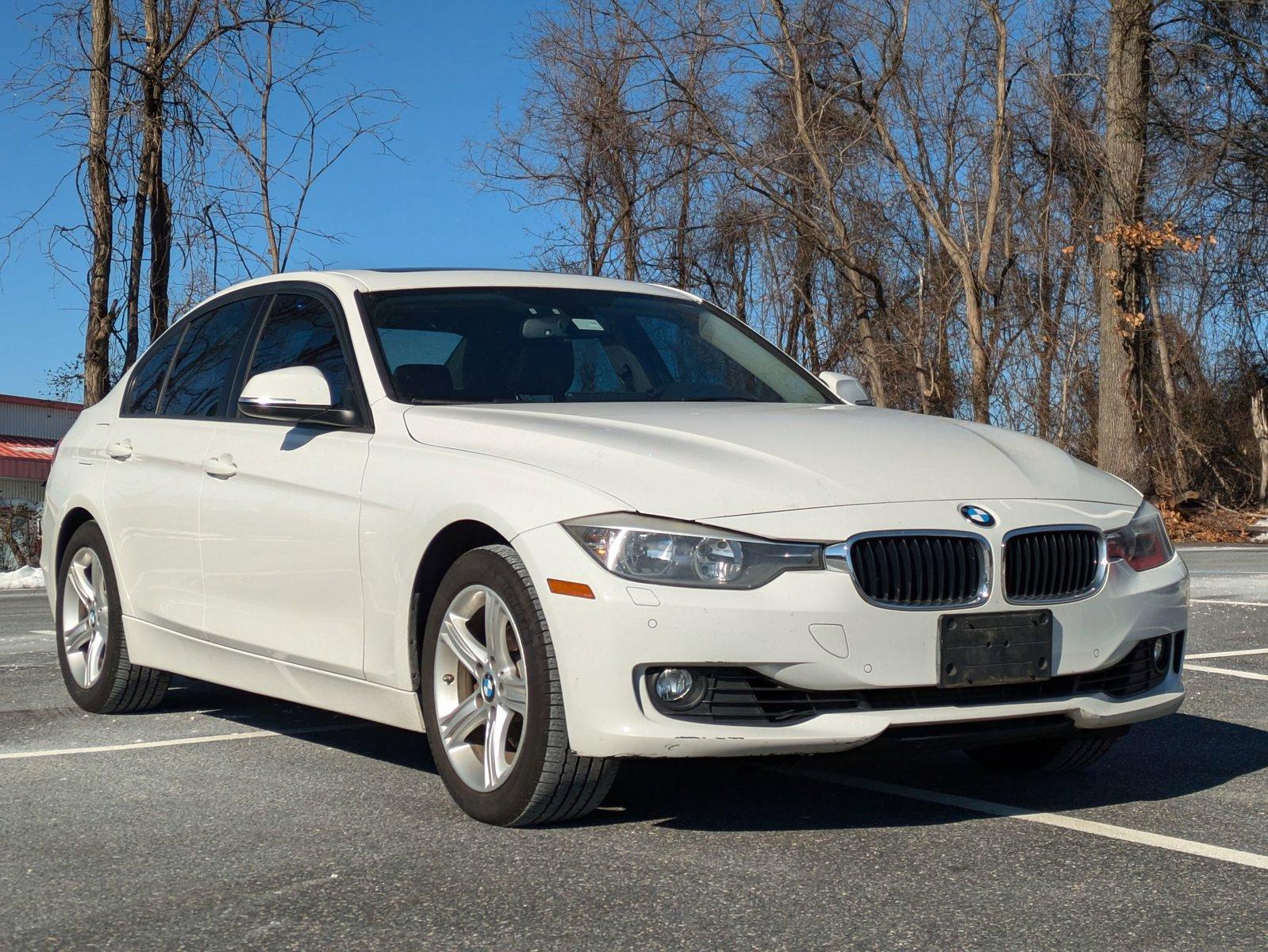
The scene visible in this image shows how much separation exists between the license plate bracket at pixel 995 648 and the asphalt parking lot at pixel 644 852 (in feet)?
1.40

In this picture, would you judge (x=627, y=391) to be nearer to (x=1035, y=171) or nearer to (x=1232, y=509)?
(x=1232, y=509)

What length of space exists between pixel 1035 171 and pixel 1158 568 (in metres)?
22.1

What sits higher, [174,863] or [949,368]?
[949,368]

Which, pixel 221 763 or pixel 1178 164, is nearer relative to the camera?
pixel 221 763

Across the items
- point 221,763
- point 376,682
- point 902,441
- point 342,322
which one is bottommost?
point 221,763

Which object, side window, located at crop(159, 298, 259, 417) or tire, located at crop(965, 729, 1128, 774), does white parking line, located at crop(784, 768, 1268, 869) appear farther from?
side window, located at crop(159, 298, 259, 417)

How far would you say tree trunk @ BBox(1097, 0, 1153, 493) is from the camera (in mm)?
22266

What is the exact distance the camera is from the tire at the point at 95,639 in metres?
6.53

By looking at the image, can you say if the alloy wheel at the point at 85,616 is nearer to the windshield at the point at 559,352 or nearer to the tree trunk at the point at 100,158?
the windshield at the point at 559,352

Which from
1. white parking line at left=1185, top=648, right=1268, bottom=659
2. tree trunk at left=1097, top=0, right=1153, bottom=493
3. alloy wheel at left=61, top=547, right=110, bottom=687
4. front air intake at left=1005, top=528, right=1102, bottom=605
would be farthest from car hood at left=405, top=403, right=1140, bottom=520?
tree trunk at left=1097, top=0, right=1153, bottom=493

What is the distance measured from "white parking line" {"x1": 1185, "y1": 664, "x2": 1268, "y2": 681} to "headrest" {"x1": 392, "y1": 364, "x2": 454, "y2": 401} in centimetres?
415

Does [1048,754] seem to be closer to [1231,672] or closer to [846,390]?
[846,390]

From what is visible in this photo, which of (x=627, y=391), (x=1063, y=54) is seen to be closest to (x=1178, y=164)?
(x=1063, y=54)

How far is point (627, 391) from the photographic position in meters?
5.48
